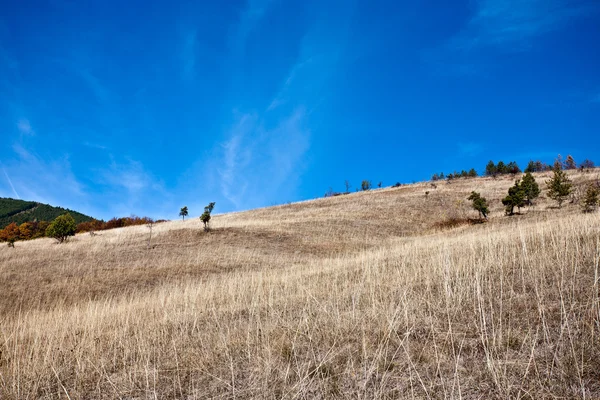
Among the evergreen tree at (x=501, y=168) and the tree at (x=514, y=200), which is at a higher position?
the evergreen tree at (x=501, y=168)

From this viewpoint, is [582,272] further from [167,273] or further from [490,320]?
[167,273]

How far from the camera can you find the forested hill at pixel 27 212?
440 ft

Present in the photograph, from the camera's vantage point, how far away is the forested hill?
134250 millimetres

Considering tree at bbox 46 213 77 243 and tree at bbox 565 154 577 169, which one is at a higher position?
tree at bbox 565 154 577 169

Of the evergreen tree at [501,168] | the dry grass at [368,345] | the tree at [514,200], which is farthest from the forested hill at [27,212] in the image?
the evergreen tree at [501,168]

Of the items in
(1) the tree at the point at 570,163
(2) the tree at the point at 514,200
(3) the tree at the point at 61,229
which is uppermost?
(1) the tree at the point at 570,163

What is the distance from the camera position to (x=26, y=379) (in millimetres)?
3840

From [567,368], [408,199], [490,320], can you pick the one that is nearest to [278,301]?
[490,320]

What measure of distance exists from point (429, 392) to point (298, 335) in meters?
1.87

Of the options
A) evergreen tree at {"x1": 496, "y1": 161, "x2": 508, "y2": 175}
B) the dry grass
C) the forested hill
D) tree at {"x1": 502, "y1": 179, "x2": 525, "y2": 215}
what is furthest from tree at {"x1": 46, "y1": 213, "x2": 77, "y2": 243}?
the forested hill

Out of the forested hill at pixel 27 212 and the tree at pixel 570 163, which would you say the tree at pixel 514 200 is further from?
the forested hill at pixel 27 212

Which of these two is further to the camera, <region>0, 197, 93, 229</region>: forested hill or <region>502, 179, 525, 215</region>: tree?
<region>0, 197, 93, 229</region>: forested hill

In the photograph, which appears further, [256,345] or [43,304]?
[43,304]

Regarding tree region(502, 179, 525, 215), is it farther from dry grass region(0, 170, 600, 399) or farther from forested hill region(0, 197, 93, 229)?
forested hill region(0, 197, 93, 229)
